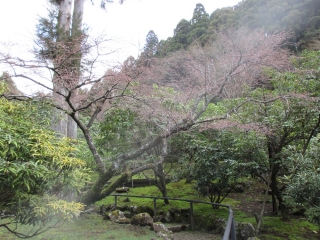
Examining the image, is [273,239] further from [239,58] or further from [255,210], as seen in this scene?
[239,58]

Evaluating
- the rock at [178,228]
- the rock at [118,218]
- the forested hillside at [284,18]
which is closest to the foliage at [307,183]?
the rock at [178,228]

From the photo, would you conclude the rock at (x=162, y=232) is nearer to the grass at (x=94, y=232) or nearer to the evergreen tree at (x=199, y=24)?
the grass at (x=94, y=232)

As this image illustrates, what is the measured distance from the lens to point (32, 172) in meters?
2.11

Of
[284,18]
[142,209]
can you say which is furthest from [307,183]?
[284,18]

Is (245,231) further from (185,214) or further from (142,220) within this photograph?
(142,220)

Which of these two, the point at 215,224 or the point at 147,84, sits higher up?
the point at 147,84

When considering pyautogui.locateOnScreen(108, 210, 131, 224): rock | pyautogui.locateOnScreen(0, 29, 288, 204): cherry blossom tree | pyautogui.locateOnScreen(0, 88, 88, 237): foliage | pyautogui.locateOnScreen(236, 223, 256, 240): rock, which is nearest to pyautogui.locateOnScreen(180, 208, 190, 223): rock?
pyautogui.locateOnScreen(108, 210, 131, 224): rock

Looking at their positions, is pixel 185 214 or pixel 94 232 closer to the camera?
pixel 94 232

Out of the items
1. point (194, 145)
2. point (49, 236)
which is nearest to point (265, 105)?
point (194, 145)

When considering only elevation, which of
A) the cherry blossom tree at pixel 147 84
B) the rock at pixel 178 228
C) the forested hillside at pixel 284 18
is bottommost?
the rock at pixel 178 228

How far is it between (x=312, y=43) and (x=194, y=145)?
34.7ft

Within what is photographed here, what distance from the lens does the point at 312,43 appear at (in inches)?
510

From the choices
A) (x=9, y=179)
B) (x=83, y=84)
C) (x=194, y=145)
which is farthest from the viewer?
(x=194, y=145)

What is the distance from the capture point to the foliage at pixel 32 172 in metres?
2.11
